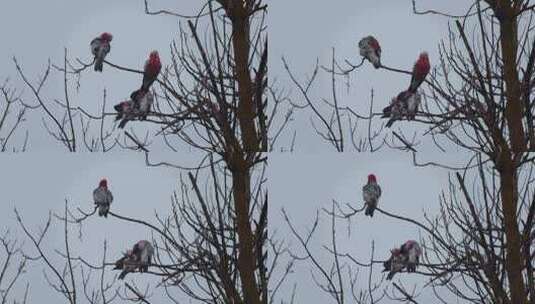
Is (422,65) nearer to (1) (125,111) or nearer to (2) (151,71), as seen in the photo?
(2) (151,71)

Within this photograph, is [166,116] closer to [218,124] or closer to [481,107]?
[218,124]

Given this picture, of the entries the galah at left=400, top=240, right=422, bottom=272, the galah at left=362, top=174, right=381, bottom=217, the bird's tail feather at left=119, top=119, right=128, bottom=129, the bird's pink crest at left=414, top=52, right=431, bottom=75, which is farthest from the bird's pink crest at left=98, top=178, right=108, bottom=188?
the bird's pink crest at left=414, top=52, right=431, bottom=75

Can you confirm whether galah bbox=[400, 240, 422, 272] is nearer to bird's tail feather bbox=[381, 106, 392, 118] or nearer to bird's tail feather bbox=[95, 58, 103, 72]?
bird's tail feather bbox=[381, 106, 392, 118]

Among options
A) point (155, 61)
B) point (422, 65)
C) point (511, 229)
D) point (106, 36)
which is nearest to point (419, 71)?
point (422, 65)

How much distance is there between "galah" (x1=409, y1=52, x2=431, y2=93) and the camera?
7137mm

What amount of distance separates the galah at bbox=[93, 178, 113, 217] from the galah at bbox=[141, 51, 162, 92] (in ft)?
2.89

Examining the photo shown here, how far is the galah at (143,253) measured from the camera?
22.5ft

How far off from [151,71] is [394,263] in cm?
220

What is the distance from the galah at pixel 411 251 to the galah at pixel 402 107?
847 millimetres

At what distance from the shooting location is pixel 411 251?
734 cm

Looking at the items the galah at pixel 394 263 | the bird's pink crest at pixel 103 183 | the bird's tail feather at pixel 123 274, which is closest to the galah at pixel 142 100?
the bird's pink crest at pixel 103 183

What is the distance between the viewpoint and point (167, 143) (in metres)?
6.68

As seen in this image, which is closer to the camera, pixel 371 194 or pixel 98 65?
pixel 98 65

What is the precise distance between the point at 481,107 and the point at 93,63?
8.89 ft
